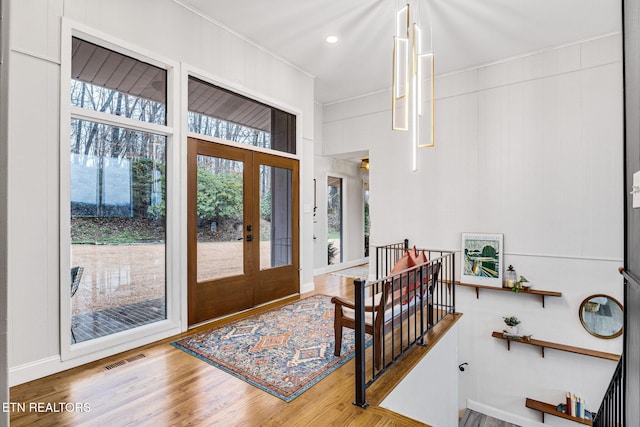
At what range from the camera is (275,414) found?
6.68 feet

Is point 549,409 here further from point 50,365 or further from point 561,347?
point 50,365

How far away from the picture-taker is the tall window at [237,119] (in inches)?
144

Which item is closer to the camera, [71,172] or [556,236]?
[71,172]

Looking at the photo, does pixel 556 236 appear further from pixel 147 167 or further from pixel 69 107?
pixel 69 107

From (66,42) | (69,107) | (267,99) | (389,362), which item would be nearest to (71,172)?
(69,107)

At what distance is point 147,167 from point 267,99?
1904 mm

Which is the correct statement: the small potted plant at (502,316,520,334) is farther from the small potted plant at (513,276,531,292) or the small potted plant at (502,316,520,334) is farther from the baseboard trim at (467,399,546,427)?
the baseboard trim at (467,399,546,427)

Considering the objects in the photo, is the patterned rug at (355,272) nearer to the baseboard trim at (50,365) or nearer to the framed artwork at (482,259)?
the framed artwork at (482,259)

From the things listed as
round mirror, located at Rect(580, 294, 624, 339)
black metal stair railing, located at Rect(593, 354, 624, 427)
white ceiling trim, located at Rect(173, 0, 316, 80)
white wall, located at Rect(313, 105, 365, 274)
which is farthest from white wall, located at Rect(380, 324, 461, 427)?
white ceiling trim, located at Rect(173, 0, 316, 80)

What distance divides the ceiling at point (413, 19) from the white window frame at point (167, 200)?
3.18 feet

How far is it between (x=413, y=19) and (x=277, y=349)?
3827 mm

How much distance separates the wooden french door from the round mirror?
151 inches

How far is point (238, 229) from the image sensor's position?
3984 mm

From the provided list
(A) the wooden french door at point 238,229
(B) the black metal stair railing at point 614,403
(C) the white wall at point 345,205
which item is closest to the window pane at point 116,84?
(A) the wooden french door at point 238,229
